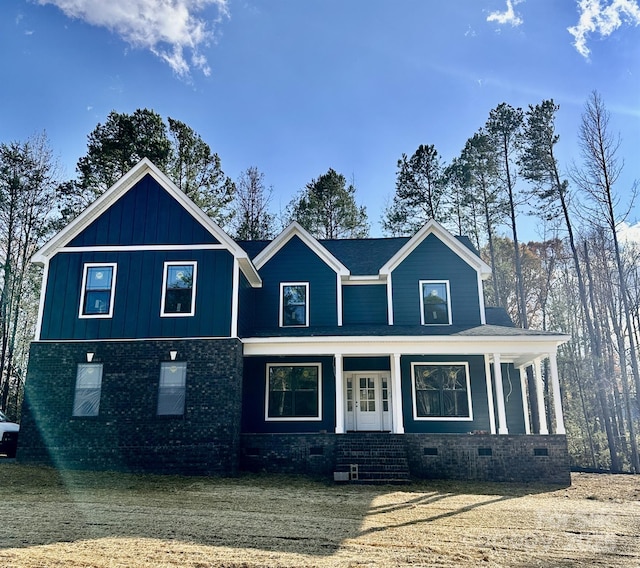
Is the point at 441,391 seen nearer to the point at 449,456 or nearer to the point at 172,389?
the point at 449,456

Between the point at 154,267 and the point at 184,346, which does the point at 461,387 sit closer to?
the point at 184,346

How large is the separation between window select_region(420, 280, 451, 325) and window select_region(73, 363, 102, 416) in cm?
964

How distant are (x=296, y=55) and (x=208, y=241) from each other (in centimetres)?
631

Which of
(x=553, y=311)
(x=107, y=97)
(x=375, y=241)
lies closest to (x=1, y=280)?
(x=107, y=97)

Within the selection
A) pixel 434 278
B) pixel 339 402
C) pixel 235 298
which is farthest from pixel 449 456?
pixel 235 298

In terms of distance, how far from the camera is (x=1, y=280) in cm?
2227

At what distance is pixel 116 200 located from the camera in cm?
1430

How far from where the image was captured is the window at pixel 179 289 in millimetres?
13438

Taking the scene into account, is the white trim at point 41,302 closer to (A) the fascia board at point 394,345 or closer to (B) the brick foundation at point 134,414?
(B) the brick foundation at point 134,414

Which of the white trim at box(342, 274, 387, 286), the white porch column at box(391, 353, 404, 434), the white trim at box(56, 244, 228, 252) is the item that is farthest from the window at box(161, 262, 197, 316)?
the white porch column at box(391, 353, 404, 434)

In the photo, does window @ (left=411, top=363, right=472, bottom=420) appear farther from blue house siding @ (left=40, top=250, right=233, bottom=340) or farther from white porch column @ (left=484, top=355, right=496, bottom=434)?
blue house siding @ (left=40, top=250, right=233, bottom=340)

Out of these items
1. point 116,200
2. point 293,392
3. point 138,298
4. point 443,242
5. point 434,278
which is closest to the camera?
point 138,298

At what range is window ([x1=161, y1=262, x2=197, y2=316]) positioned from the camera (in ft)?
44.1

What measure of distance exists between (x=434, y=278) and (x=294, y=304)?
15.2ft
